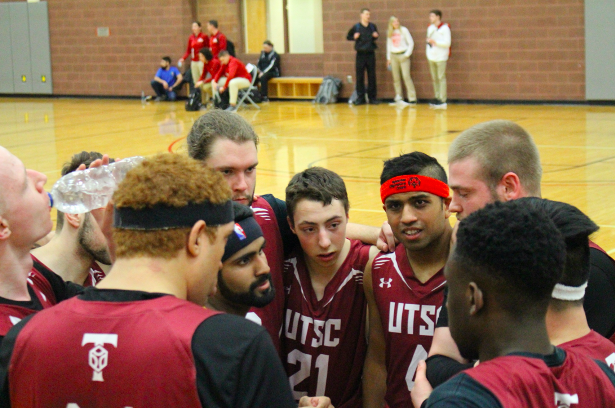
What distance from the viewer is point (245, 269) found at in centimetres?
261

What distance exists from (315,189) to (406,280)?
593mm

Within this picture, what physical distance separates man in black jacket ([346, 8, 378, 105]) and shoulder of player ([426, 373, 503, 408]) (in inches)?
756

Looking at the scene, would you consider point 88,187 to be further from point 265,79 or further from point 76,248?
point 265,79

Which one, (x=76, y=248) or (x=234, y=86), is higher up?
(x=234, y=86)

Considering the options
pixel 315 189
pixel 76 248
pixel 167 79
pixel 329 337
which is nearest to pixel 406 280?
pixel 329 337

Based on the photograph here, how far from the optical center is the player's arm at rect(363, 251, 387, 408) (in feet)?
10.8

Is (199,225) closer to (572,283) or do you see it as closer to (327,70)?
(572,283)

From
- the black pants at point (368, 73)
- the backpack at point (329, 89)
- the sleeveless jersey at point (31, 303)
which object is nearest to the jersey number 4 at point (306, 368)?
the sleeveless jersey at point (31, 303)

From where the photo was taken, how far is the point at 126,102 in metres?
24.6

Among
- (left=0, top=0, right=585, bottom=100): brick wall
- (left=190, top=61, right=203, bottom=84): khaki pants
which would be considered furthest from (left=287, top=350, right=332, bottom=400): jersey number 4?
(left=190, top=61, right=203, bottom=84): khaki pants

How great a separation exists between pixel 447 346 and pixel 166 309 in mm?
1053

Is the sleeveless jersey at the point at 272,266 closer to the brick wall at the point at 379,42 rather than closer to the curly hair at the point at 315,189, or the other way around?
the curly hair at the point at 315,189

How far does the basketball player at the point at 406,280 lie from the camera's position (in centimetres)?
318

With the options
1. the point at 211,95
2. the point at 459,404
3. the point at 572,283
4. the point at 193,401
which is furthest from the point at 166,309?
the point at 211,95
